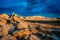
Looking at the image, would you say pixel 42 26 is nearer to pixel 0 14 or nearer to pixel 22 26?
pixel 22 26

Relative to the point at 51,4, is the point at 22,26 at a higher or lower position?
lower

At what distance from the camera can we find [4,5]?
2.29 m

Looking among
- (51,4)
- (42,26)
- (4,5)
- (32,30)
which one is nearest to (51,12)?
(51,4)

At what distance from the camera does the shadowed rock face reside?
82.6 inches

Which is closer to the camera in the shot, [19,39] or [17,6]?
[19,39]

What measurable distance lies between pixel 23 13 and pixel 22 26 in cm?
21

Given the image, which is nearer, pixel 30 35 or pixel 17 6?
pixel 30 35

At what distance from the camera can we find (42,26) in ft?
7.10

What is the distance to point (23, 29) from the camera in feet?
6.98

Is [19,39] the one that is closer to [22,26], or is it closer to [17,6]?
[22,26]

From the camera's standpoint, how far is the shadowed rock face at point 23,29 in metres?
2.10

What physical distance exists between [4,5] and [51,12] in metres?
0.77

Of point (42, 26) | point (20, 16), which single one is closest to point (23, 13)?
point (20, 16)

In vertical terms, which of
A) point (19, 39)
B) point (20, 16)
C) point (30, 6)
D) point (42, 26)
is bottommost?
point (19, 39)
